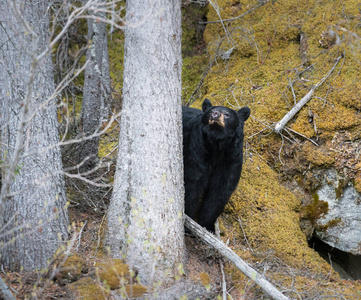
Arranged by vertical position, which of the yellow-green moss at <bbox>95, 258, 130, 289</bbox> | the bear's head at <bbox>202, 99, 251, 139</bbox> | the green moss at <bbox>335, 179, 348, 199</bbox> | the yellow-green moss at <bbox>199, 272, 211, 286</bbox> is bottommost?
the yellow-green moss at <bbox>199, 272, 211, 286</bbox>

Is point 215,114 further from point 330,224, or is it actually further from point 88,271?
point 330,224

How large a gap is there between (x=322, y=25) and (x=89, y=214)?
5.38m

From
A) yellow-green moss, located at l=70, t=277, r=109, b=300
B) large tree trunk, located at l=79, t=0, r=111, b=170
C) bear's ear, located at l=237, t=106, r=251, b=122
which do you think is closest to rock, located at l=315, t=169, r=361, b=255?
bear's ear, located at l=237, t=106, r=251, b=122

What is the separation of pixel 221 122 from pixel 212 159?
57cm

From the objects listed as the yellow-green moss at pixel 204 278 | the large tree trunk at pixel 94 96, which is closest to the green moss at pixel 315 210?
the yellow-green moss at pixel 204 278

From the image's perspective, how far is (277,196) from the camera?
236 inches

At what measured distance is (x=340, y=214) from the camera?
603cm

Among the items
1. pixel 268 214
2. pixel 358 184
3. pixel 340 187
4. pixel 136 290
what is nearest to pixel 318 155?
pixel 340 187

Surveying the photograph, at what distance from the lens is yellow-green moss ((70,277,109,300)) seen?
12.4 ft

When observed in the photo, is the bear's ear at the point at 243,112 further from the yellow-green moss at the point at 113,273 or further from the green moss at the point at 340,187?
the yellow-green moss at the point at 113,273

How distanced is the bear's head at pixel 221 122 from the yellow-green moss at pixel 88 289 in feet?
7.72

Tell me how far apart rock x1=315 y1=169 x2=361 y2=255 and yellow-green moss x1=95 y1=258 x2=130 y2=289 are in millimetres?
3441

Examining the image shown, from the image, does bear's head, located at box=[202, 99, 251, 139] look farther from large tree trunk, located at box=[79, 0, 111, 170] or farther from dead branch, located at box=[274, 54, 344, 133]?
large tree trunk, located at box=[79, 0, 111, 170]

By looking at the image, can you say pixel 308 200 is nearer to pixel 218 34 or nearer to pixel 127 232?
pixel 127 232
